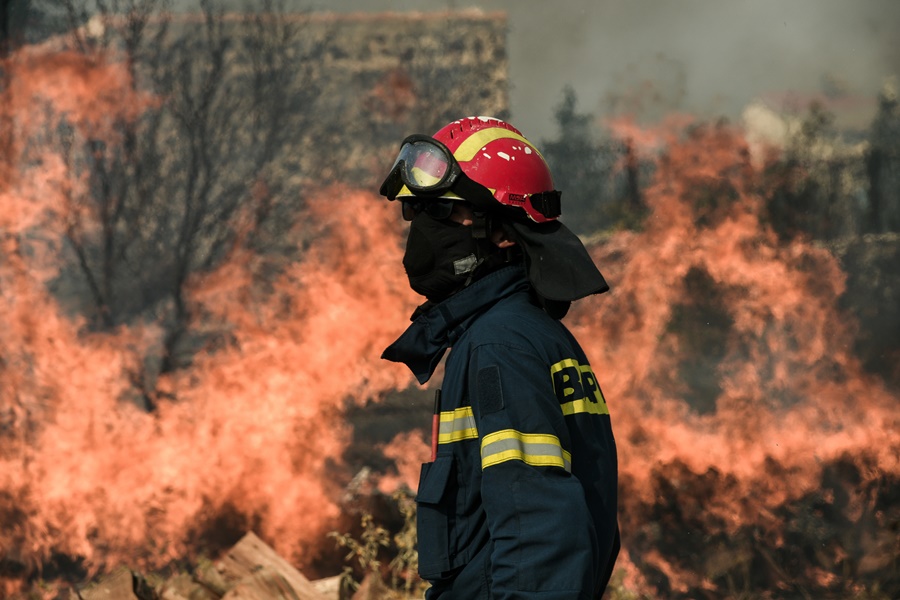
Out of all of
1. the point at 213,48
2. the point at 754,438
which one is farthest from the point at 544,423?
the point at 213,48

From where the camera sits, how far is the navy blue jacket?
2.16 metres

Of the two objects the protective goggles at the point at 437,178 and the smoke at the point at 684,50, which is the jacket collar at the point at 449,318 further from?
the smoke at the point at 684,50

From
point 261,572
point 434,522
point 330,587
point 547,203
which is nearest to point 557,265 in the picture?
point 547,203

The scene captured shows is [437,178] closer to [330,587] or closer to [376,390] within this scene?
[330,587]

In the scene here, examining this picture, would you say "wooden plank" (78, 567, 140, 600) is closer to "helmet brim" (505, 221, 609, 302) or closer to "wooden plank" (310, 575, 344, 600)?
"wooden plank" (310, 575, 344, 600)

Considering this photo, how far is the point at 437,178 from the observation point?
272 cm

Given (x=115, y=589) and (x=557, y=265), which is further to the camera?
(x=115, y=589)

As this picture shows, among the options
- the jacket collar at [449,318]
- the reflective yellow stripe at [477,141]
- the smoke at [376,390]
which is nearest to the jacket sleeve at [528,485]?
the jacket collar at [449,318]

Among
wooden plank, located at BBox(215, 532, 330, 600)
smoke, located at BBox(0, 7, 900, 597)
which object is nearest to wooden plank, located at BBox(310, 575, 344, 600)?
wooden plank, located at BBox(215, 532, 330, 600)

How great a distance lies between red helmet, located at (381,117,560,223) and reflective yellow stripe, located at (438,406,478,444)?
2.08ft

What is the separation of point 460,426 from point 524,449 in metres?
0.21

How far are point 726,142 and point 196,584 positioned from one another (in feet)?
20.4

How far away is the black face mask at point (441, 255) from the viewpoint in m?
2.76

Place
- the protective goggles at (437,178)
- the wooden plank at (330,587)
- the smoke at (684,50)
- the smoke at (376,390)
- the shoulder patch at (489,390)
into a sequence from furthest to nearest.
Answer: the smoke at (684,50)
the smoke at (376,390)
the wooden plank at (330,587)
the protective goggles at (437,178)
the shoulder patch at (489,390)
